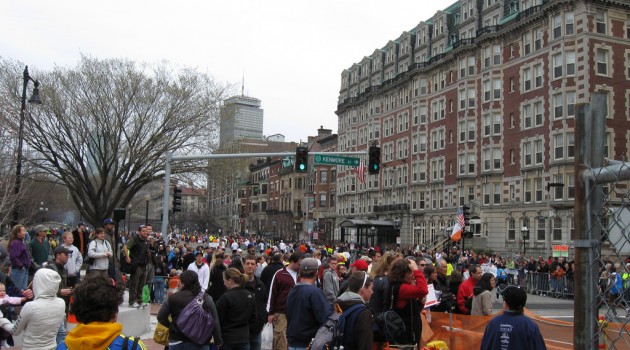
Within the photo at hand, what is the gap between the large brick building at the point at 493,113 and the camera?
1820 inches

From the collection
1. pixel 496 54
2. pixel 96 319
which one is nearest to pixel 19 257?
pixel 96 319

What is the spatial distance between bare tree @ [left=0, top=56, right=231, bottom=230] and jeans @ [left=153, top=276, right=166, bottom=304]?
17.8 meters

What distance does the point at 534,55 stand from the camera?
1965 inches

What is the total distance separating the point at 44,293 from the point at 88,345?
3581 mm

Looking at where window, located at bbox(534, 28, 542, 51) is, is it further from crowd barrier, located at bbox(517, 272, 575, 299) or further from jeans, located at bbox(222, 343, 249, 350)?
jeans, located at bbox(222, 343, 249, 350)

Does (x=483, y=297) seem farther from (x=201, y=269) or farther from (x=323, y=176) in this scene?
(x=323, y=176)

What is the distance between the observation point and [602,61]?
151 ft

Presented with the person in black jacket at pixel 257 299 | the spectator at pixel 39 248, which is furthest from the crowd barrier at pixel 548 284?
the spectator at pixel 39 248

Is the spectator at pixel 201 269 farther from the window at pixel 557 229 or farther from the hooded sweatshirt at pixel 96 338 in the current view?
the window at pixel 557 229

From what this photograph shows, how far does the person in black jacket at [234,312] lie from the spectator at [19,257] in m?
6.02

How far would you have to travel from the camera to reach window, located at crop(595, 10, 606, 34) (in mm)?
45778

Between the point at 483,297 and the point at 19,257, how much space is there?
898 cm

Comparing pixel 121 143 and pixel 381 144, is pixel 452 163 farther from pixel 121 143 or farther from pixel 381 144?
pixel 121 143

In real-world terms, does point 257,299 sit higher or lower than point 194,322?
lower
